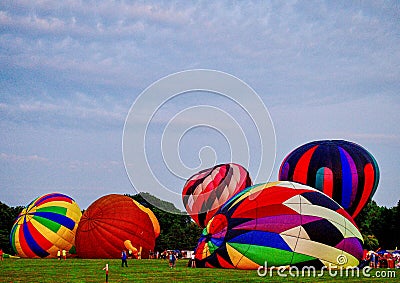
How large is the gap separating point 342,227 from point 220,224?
474 cm

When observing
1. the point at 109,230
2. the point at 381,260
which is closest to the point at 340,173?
the point at 381,260

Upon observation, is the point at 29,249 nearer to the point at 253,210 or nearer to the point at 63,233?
the point at 63,233

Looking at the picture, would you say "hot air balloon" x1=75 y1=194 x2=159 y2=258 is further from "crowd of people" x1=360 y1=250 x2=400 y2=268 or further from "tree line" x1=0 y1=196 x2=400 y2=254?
"tree line" x1=0 y1=196 x2=400 y2=254

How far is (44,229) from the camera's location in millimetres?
37688

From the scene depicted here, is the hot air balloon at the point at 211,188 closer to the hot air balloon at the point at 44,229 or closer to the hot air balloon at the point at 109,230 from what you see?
the hot air balloon at the point at 109,230

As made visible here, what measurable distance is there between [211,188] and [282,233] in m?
23.2

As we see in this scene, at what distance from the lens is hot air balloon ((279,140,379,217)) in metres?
33.7

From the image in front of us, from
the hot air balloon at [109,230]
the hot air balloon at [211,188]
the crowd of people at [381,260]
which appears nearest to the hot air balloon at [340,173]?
the crowd of people at [381,260]

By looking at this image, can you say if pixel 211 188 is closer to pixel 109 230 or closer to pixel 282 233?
pixel 109 230

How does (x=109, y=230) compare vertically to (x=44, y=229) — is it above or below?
below

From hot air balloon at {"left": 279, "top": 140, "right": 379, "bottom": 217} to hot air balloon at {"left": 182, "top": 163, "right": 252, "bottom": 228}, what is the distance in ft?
30.9

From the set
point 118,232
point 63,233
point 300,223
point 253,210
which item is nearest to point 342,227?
point 300,223

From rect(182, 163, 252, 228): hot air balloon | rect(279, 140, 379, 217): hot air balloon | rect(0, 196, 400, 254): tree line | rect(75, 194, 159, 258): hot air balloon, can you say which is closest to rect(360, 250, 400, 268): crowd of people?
rect(279, 140, 379, 217): hot air balloon

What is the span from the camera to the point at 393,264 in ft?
91.0
